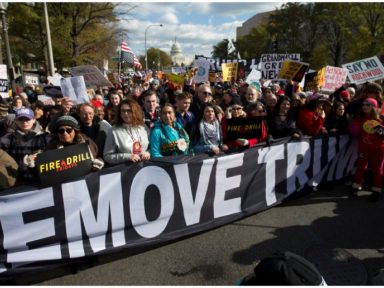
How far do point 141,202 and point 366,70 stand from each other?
6.92 m

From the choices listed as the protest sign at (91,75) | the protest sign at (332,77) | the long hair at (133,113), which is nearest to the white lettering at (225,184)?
the long hair at (133,113)

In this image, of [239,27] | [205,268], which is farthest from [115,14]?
[239,27]

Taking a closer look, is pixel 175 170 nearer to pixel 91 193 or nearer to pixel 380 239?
pixel 91 193

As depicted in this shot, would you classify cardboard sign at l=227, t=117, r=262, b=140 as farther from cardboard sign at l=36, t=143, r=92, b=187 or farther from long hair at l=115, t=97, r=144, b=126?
cardboard sign at l=36, t=143, r=92, b=187

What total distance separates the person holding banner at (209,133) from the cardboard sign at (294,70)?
505cm

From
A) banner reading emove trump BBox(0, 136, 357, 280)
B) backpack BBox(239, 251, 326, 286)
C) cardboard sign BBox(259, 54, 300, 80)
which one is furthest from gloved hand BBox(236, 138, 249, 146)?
cardboard sign BBox(259, 54, 300, 80)

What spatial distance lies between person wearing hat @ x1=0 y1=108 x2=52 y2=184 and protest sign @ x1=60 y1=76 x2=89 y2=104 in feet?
8.53

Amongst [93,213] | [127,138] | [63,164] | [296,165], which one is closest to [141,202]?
[93,213]

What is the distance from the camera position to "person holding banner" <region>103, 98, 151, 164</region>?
3721 mm

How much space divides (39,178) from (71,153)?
401 millimetres

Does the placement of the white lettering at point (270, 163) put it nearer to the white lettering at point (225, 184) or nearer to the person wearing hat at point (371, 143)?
the white lettering at point (225, 184)

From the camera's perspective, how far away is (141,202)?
3.81 m

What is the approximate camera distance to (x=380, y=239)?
4.11 m

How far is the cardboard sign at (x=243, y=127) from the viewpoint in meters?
4.77
